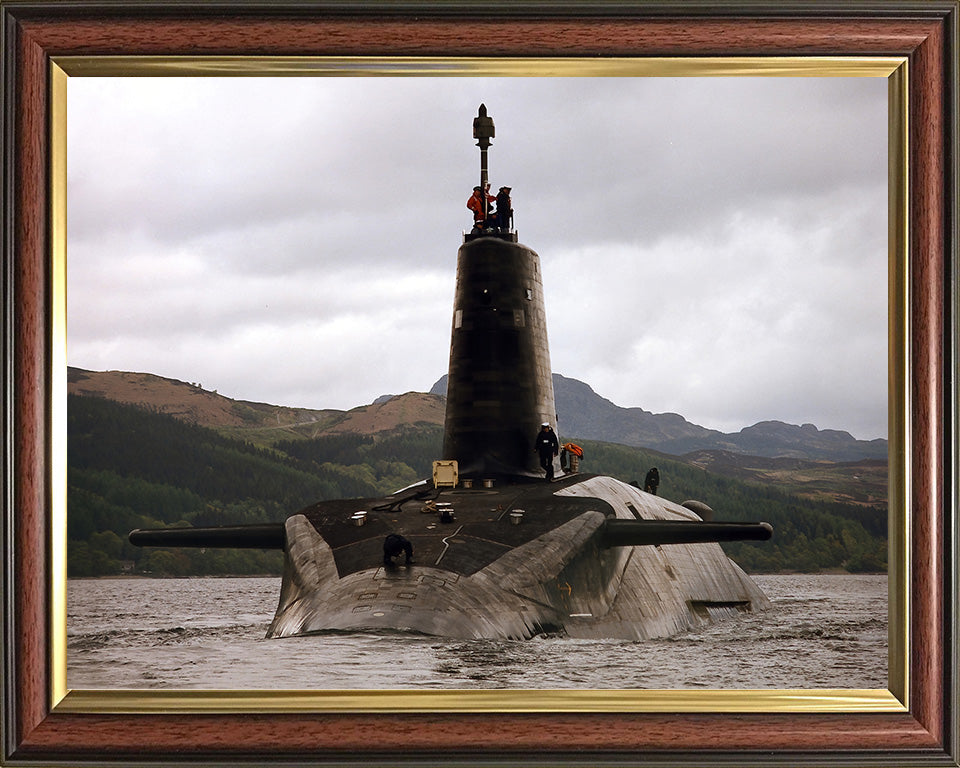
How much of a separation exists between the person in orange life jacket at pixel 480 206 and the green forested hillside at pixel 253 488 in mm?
2798

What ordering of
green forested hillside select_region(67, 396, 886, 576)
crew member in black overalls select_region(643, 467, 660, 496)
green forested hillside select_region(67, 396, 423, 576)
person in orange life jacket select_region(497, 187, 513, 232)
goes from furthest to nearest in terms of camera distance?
crew member in black overalls select_region(643, 467, 660, 496), person in orange life jacket select_region(497, 187, 513, 232), green forested hillside select_region(67, 396, 886, 576), green forested hillside select_region(67, 396, 423, 576)

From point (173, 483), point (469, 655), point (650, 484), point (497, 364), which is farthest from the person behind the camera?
point (650, 484)

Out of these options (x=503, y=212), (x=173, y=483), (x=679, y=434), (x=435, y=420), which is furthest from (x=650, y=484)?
(x=173, y=483)

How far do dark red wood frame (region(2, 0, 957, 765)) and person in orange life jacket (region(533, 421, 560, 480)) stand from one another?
6.86 metres

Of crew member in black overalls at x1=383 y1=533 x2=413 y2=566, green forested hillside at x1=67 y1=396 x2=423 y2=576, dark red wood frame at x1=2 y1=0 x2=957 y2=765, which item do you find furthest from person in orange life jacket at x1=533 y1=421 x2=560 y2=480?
dark red wood frame at x1=2 y1=0 x2=957 y2=765

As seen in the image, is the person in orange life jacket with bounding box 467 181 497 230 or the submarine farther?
the person in orange life jacket with bounding box 467 181 497 230

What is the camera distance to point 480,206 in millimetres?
12039

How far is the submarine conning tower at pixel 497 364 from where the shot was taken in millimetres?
13188

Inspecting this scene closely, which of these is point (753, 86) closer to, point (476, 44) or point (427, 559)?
point (476, 44)

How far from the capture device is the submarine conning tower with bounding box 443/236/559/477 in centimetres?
1319

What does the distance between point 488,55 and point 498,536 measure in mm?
4890

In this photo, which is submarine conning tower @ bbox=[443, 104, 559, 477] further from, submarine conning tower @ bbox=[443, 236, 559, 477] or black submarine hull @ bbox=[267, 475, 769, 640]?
black submarine hull @ bbox=[267, 475, 769, 640]

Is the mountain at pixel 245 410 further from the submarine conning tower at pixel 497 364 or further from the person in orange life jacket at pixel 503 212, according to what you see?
the person in orange life jacket at pixel 503 212

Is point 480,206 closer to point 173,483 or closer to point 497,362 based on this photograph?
point 497,362
